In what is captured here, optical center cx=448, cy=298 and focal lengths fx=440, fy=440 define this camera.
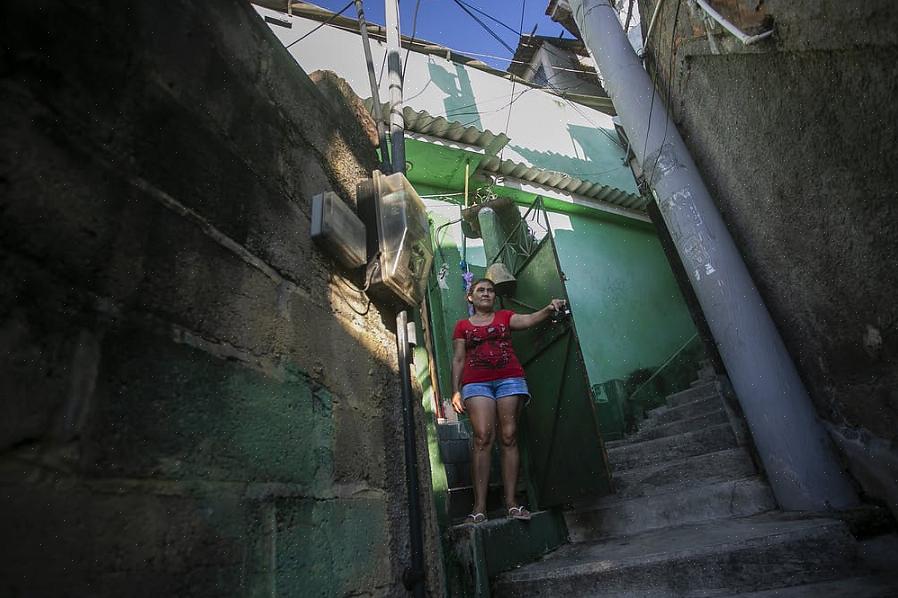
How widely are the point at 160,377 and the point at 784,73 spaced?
10.8ft

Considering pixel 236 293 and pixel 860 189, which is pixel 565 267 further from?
pixel 236 293

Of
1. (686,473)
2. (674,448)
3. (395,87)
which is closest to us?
(395,87)

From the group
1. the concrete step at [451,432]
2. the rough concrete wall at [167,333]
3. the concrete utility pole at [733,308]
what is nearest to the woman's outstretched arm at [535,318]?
the concrete utility pole at [733,308]

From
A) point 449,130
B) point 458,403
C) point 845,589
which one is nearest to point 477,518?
point 458,403

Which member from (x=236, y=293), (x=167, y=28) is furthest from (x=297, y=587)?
(x=167, y=28)

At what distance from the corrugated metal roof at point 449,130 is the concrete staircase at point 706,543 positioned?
4.88m

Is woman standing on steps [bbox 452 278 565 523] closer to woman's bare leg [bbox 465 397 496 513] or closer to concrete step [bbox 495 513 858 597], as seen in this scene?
woman's bare leg [bbox 465 397 496 513]

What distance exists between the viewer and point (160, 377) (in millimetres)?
985

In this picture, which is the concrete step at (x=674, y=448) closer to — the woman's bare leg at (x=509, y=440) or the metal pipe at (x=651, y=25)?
the woman's bare leg at (x=509, y=440)

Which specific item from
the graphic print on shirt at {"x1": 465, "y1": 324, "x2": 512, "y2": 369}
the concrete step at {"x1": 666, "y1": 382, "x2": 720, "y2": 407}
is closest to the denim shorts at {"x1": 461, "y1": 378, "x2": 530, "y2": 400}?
the graphic print on shirt at {"x1": 465, "y1": 324, "x2": 512, "y2": 369}

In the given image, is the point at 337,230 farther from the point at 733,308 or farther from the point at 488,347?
the point at 733,308

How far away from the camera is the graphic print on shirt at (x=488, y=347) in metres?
3.62

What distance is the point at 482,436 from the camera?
3344mm

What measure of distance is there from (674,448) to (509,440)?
1.85 meters
